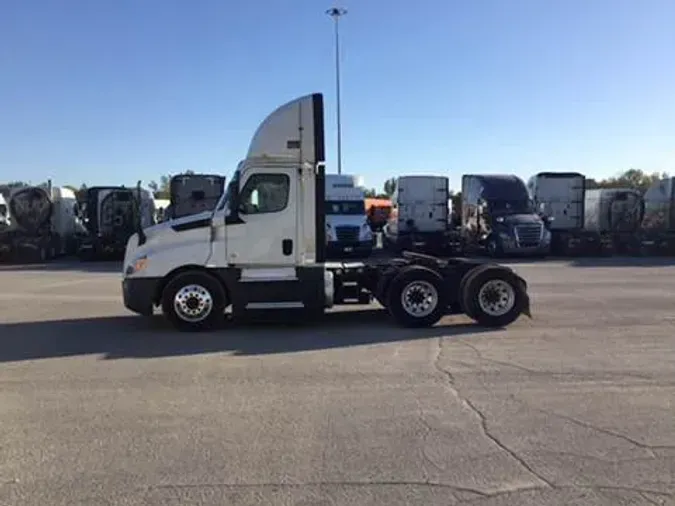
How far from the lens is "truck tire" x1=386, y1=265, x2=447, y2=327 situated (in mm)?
11742

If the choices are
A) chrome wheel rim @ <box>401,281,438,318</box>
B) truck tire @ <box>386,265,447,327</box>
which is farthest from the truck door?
chrome wheel rim @ <box>401,281,438,318</box>

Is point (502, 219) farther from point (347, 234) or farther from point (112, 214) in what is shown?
point (112, 214)

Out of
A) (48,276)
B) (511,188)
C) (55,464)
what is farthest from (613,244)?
(55,464)

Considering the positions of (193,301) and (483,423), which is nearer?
(483,423)

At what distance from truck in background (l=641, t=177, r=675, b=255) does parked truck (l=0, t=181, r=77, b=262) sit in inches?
921

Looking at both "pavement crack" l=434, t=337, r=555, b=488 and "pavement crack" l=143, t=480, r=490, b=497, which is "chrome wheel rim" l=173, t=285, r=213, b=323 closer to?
"pavement crack" l=434, t=337, r=555, b=488

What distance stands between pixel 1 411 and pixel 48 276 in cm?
1667

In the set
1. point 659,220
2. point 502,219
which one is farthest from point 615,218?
point 502,219

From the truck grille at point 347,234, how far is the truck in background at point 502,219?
17.5 feet

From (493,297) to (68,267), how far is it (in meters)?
18.9

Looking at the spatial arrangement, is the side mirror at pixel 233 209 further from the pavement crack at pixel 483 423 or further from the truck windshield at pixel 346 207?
the truck windshield at pixel 346 207

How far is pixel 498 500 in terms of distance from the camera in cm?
470

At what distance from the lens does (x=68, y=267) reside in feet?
87.6

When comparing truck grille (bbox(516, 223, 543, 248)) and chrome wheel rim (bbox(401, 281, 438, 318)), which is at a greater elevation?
truck grille (bbox(516, 223, 543, 248))
